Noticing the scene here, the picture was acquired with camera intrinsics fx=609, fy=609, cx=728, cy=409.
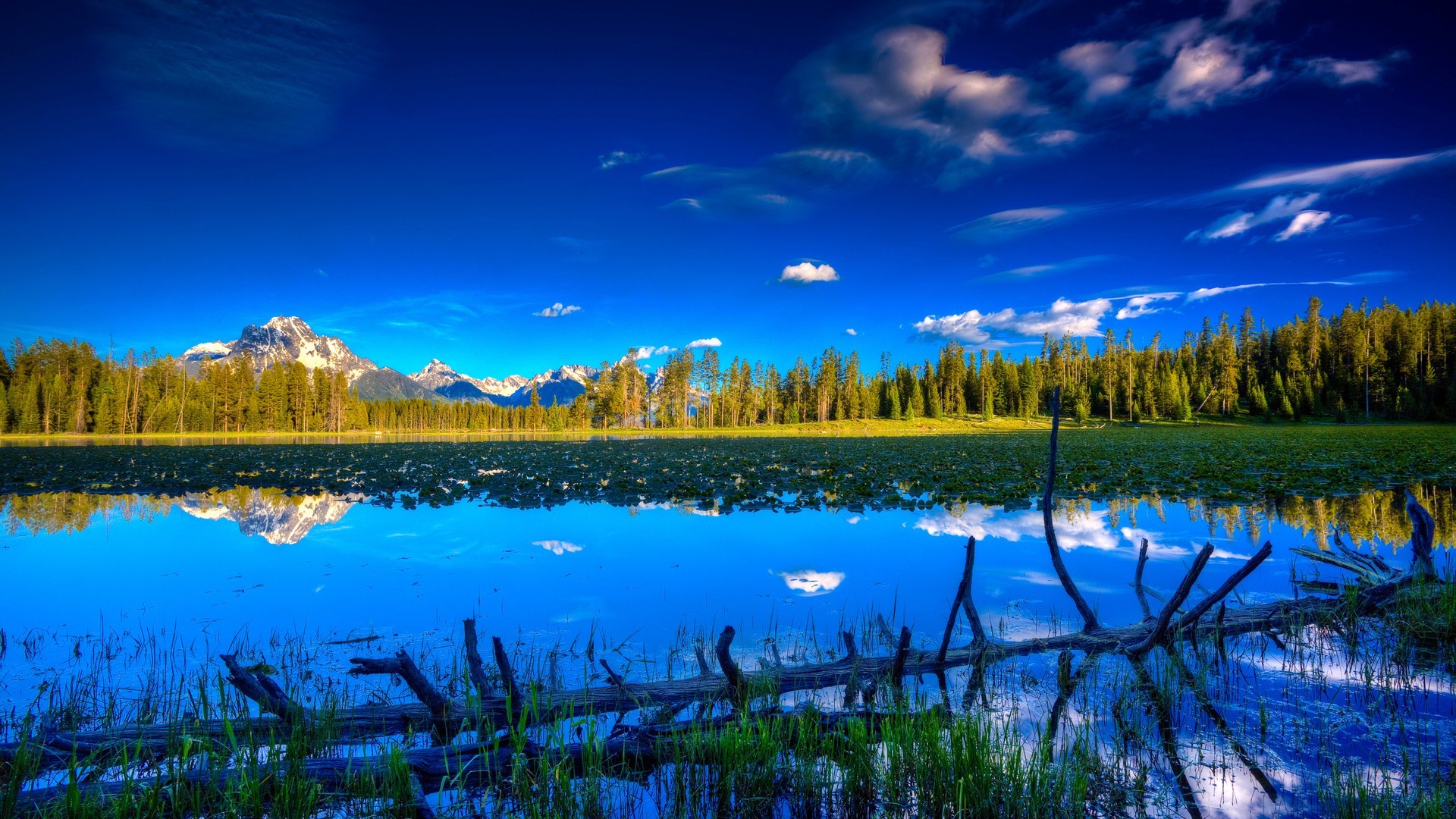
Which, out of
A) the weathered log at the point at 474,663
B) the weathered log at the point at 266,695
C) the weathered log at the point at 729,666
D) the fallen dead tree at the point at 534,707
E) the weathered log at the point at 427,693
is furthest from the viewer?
the weathered log at the point at 729,666

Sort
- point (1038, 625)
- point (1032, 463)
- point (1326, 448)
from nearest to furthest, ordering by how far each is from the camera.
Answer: point (1038, 625)
point (1032, 463)
point (1326, 448)

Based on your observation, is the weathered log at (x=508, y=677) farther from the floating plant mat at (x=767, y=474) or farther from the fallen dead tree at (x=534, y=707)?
the floating plant mat at (x=767, y=474)

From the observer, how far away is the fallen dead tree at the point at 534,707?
10.9ft

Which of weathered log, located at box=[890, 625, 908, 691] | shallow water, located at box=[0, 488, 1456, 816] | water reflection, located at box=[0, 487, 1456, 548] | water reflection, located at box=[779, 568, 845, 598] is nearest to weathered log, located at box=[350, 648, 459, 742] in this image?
shallow water, located at box=[0, 488, 1456, 816]

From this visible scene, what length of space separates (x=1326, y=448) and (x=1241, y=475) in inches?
704

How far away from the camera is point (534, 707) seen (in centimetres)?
385

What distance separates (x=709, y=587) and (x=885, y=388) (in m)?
108

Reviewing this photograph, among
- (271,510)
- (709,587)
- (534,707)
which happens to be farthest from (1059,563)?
(271,510)

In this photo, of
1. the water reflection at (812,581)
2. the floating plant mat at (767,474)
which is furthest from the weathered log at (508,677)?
the floating plant mat at (767,474)

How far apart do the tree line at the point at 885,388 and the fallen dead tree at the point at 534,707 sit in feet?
291

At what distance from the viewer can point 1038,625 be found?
663cm

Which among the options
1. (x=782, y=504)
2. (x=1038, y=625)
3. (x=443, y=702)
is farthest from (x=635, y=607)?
(x=782, y=504)

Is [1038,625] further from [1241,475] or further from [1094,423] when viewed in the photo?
[1094,423]

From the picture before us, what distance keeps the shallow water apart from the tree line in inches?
3230
